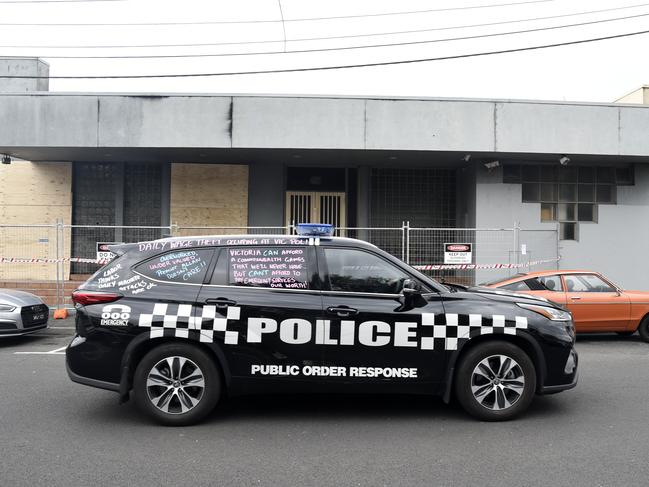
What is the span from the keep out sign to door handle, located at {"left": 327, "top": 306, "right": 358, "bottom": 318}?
861cm

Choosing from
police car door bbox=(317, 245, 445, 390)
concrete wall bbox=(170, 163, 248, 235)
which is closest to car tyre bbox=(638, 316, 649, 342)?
police car door bbox=(317, 245, 445, 390)

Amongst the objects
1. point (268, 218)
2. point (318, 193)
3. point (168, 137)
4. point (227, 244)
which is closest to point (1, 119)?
point (168, 137)

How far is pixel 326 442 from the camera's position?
4949mm

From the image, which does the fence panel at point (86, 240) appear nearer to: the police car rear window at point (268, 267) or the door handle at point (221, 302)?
the police car rear window at point (268, 267)

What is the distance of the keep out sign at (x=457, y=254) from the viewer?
13578 millimetres

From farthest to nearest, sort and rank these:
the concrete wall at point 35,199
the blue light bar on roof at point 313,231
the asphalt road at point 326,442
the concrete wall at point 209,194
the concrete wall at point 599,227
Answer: the concrete wall at point 35,199 → the concrete wall at point 209,194 → the concrete wall at point 599,227 → the blue light bar on roof at point 313,231 → the asphalt road at point 326,442

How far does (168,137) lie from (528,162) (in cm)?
938

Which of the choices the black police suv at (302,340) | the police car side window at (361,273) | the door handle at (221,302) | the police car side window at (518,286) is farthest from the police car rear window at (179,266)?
the police car side window at (518,286)

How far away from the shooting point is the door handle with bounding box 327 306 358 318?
536 centimetres

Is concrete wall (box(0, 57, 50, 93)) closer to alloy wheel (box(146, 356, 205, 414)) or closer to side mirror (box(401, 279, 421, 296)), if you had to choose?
alloy wheel (box(146, 356, 205, 414))

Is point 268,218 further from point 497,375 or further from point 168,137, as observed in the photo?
point 497,375

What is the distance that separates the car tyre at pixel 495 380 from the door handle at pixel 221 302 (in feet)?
7.29

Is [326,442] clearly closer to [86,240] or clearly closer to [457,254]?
[457,254]

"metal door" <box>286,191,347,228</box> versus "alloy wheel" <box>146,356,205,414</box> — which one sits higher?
"metal door" <box>286,191,347,228</box>
